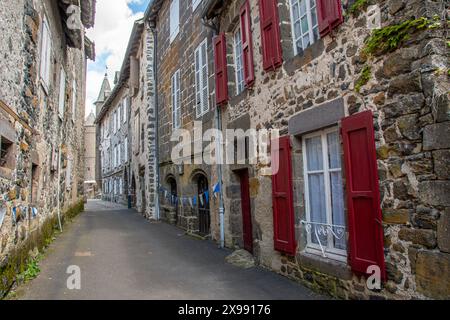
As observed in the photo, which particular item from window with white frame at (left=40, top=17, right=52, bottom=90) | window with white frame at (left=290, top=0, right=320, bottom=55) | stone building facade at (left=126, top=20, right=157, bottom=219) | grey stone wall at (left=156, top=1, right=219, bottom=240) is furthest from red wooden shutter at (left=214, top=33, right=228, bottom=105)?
stone building facade at (left=126, top=20, right=157, bottom=219)

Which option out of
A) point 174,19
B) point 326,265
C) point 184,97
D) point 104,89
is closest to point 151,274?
point 326,265

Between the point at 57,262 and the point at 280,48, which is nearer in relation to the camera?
the point at 280,48

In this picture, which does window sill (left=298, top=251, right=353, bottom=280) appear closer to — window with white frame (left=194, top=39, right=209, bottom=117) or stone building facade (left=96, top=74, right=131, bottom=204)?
window with white frame (left=194, top=39, right=209, bottom=117)

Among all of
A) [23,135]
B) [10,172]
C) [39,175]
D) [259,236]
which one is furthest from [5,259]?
[259,236]

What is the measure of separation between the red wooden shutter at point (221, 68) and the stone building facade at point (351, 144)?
37.4 inches

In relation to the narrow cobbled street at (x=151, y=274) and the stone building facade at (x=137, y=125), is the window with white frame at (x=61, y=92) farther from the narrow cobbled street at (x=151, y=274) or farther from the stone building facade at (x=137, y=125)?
the stone building facade at (x=137, y=125)

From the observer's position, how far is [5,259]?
160 inches

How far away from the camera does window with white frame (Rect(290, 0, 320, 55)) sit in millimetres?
4520

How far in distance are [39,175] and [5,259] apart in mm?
2488

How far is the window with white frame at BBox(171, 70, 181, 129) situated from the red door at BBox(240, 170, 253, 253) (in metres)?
4.32

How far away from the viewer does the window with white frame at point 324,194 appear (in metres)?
4.06

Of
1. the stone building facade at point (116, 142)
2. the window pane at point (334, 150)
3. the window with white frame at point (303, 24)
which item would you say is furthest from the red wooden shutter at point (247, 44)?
the stone building facade at point (116, 142)

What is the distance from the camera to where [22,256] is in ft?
16.0

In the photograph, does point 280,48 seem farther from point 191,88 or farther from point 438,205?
point 191,88
